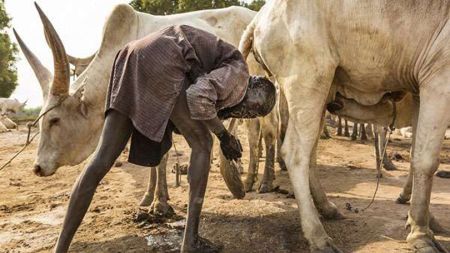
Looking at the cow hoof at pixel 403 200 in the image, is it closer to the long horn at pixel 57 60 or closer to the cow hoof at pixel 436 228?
the cow hoof at pixel 436 228

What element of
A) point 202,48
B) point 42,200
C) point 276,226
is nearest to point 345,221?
point 276,226

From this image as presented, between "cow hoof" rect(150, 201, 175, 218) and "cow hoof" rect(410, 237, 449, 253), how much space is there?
2.37m

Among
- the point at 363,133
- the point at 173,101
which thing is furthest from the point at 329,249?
the point at 363,133

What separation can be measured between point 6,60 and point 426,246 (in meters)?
32.0

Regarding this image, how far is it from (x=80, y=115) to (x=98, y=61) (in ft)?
2.18

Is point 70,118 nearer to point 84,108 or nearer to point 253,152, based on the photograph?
point 84,108

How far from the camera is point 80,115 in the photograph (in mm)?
4938

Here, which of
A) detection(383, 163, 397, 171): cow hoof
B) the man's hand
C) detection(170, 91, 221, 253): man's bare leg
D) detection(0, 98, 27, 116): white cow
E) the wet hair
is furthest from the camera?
detection(0, 98, 27, 116): white cow

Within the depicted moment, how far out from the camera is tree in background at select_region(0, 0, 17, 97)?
29.4 metres

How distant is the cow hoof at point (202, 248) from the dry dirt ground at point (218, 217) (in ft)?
0.55

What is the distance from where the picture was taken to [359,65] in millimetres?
3943

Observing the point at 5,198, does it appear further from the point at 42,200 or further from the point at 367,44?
the point at 367,44

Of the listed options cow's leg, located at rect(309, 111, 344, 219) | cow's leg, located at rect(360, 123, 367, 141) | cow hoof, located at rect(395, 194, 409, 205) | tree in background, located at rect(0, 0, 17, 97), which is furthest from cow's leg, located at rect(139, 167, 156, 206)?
tree in background, located at rect(0, 0, 17, 97)

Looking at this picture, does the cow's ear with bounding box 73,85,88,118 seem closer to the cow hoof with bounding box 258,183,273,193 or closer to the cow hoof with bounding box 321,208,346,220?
the cow hoof with bounding box 258,183,273,193
